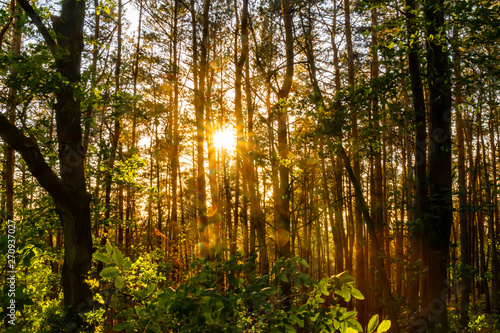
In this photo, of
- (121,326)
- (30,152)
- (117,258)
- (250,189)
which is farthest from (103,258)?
(250,189)

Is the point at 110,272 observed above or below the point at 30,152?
below

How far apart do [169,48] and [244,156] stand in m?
8.93

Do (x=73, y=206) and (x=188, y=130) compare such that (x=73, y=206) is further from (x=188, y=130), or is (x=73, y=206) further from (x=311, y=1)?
(x=188, y=130)

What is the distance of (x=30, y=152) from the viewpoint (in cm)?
425

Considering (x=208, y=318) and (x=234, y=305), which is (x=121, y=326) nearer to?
(x=208, y=318)

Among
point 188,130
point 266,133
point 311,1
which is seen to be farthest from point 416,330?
point 266,133

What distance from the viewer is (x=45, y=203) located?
6.67 metres

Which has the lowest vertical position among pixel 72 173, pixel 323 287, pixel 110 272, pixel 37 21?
pixel 323 287

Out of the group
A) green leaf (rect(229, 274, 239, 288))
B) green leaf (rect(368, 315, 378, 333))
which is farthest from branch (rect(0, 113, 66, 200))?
green leaf (rect(368, 315, 378, 333))

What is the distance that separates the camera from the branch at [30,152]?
4102 millimetres

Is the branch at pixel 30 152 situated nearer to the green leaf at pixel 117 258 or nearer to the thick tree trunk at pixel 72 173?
the thick tree trunk at pixel 72 173

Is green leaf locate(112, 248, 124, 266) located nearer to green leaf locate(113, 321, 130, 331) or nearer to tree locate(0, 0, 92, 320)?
green leaf locate(113, 321, 130, 331)

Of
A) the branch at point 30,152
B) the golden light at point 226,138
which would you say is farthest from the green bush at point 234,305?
the golden light at point 226,138

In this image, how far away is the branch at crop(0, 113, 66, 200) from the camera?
4.10m
